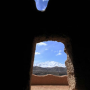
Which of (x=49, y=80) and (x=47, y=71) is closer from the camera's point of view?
(x=49, y=80)

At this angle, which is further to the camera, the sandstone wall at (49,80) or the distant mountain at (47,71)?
the distant mountain at (47,71)

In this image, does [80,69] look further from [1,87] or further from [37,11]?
[37,11]

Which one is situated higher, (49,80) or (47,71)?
(49,80)

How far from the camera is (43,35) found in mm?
3205

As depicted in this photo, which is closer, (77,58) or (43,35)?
(77,58)

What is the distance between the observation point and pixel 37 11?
11.4 feet

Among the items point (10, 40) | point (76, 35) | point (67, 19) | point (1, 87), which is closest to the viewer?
point (1, 87)

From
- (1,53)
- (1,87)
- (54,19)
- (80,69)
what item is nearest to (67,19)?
(54,19)

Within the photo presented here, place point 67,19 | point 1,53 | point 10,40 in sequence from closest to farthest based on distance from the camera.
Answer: point 1,53 → point 10,40 → point 67,19

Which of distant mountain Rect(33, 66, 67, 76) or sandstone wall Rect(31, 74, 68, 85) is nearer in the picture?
sandstone wall Rect(31, 74, 68, 85)

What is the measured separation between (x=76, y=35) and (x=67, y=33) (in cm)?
31

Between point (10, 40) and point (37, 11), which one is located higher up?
point (37, 11)

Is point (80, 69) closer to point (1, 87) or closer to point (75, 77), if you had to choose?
point (75, 77)

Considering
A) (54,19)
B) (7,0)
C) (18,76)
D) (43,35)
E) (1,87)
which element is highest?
(7,0)
